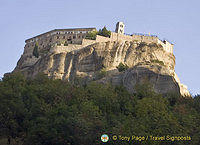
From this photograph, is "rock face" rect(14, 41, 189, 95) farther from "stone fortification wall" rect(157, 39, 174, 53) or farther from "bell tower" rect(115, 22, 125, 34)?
"bell tower" rect(115, 22, 125, 34)

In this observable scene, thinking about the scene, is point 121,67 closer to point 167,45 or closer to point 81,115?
point 167,45

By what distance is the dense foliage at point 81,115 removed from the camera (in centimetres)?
4147

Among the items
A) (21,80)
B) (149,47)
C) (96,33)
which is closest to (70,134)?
(21,80)

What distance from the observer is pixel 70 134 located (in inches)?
1667

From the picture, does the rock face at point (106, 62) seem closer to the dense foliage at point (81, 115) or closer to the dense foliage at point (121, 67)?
the dense foliage at point (121, 67)

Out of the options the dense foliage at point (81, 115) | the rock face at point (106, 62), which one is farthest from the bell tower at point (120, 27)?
the dense foliage at point (81, 115)

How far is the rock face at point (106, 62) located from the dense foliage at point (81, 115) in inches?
497

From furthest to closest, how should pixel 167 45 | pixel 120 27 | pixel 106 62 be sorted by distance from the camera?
pixel 120 27 < pixel 167 45 < pixel 106 62

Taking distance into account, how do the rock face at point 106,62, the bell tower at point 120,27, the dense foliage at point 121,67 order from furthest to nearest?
1. the bell tower at point 120,27
2. the dense foliage at point 121,67
3. the rock face at point 106,62

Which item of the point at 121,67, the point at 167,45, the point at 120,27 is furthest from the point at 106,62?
the point at 167,45

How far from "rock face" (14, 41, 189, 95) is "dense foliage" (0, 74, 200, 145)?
41.4 ft

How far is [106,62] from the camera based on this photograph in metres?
74.9

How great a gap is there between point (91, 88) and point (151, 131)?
1786 cm

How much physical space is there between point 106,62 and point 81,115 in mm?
32042
